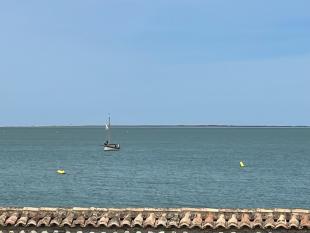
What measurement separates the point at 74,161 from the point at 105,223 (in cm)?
12484

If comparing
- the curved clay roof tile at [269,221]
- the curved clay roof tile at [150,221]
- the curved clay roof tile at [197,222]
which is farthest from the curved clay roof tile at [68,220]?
the curved clay roof tile at [269,221]

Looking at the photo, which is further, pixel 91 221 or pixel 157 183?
pixel 157 183

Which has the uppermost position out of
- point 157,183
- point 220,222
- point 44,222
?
point 220,222

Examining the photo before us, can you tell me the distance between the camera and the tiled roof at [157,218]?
790 inches

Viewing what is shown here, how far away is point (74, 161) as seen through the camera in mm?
143625

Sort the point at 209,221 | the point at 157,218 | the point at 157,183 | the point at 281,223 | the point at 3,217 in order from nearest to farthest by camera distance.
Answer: the point at 281,223
the point at 209,221
the point at 157,218
the point at 3,217
the point at 157,183

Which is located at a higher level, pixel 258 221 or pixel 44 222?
pixel 258 221

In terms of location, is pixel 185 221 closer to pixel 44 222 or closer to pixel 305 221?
pixel 305 221

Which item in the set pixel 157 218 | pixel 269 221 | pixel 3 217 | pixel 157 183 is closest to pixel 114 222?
pixel 157 218

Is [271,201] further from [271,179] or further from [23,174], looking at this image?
[23,174]

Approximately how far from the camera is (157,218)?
20.6 meters

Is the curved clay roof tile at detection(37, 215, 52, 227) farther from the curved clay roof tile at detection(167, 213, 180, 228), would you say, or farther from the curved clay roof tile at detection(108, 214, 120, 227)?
the curved clay roof tile at detection(167, 213, 180, 228)

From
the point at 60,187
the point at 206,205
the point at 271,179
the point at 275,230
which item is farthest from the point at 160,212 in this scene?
the point at 271,179

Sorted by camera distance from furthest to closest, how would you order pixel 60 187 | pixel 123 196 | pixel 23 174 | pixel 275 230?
pixel 23 174 → pixel 60 187 → pixel 123 196 → pixel 275 230
